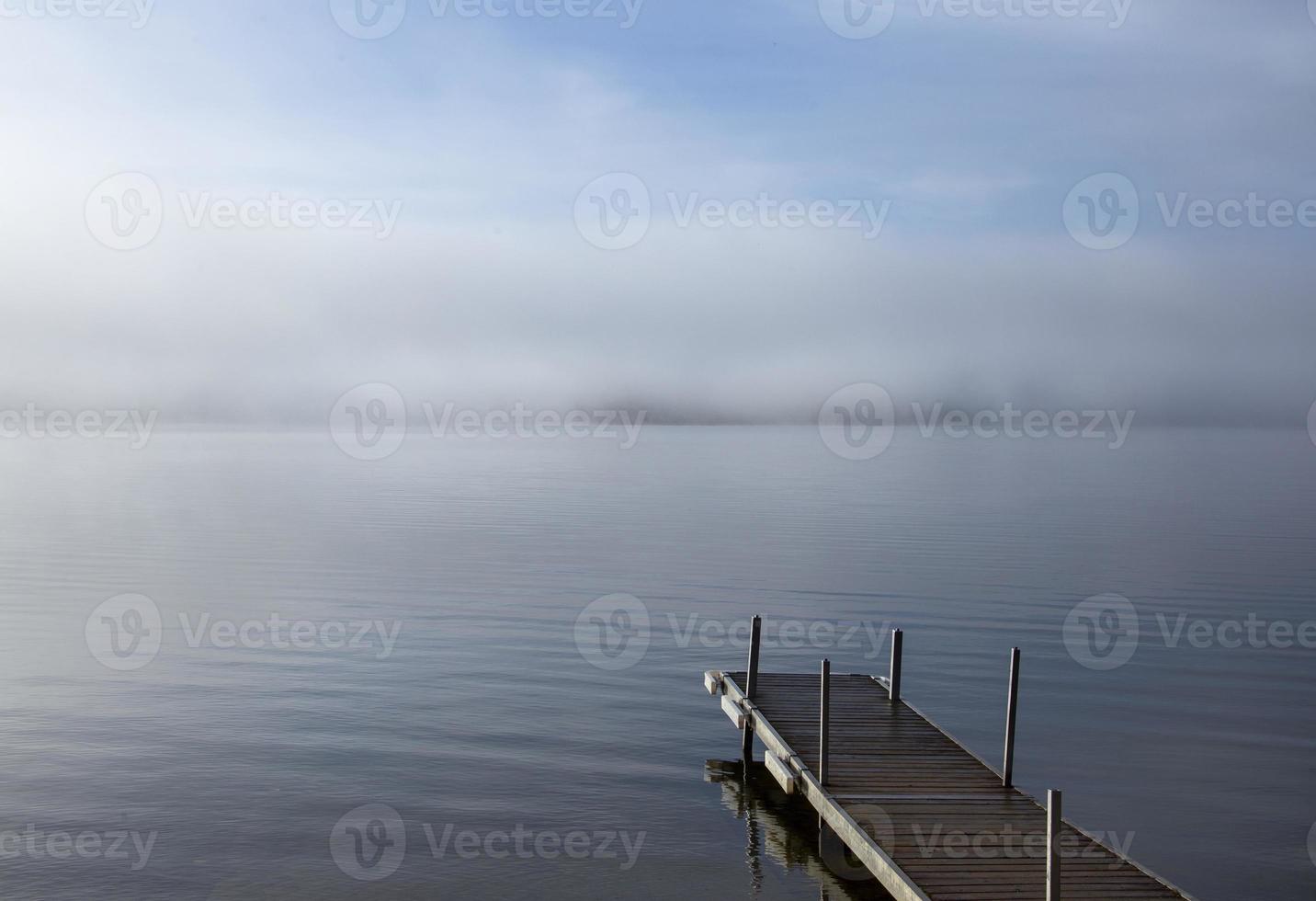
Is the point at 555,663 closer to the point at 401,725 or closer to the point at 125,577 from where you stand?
the point at 401,725

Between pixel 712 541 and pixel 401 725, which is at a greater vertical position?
pixel 712 541

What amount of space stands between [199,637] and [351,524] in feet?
110

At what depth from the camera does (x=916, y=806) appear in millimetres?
16547

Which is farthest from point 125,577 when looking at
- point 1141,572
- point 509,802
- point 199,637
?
point 1141,572

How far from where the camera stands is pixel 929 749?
1930cm
